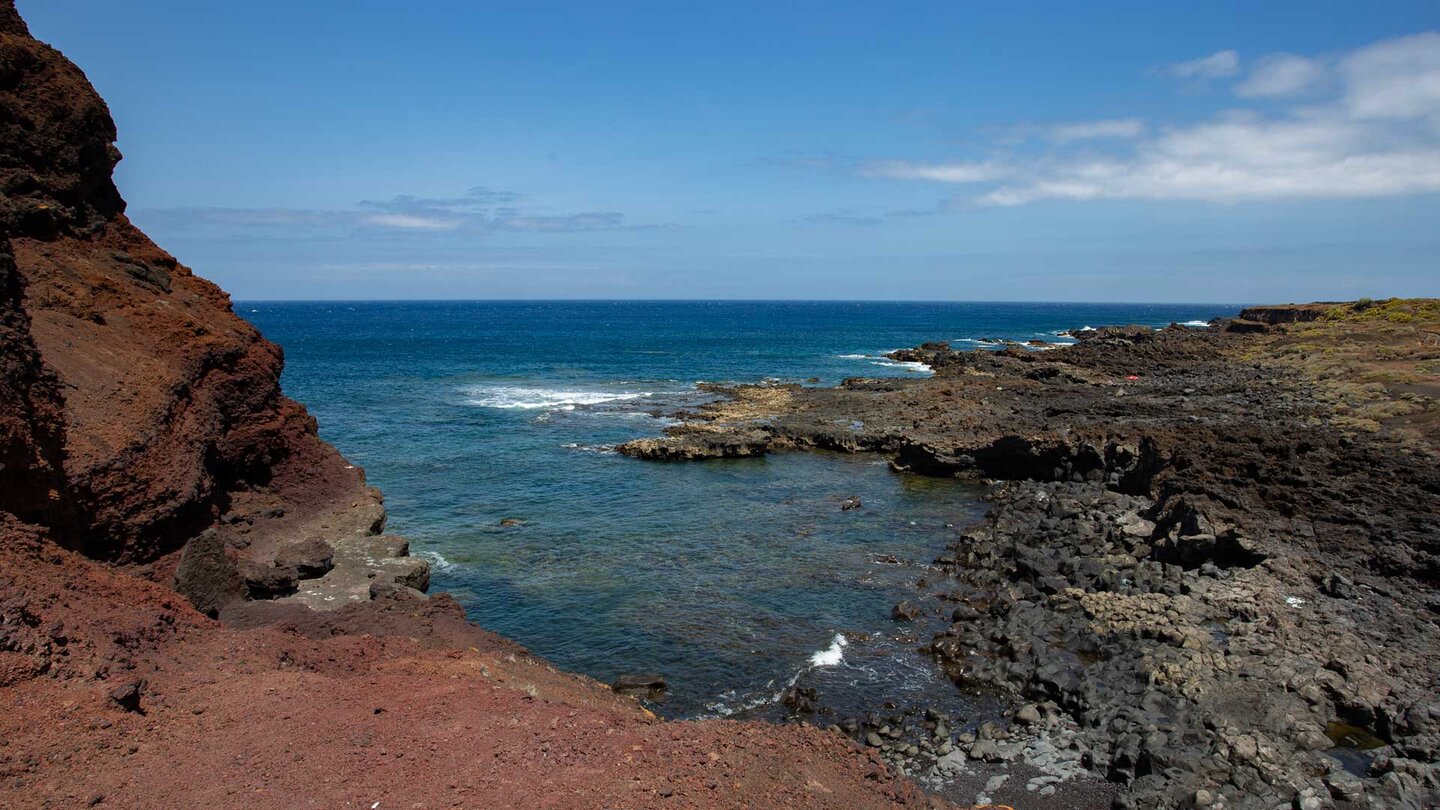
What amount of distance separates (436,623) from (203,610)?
4027 millimetres

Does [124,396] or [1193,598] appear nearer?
[124,396]

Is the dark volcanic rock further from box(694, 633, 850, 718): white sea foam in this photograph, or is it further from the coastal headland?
box(694, 633, 850, 718): white sea foam

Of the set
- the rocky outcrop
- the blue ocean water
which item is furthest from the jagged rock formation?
the rocky outcrop

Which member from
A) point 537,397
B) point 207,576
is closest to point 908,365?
point 537,397

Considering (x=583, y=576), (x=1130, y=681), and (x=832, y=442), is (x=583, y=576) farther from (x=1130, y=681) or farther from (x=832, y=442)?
(x=832, y=442)

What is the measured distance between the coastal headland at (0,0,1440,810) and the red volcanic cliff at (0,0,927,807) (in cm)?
6

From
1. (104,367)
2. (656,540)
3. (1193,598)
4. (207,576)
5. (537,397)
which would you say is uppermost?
(104,367)

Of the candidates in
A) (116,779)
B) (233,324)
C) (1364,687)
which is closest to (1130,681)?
(1364,687)

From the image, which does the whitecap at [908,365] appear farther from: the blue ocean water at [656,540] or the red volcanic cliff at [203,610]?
the red volcanic cliff at [203,610]

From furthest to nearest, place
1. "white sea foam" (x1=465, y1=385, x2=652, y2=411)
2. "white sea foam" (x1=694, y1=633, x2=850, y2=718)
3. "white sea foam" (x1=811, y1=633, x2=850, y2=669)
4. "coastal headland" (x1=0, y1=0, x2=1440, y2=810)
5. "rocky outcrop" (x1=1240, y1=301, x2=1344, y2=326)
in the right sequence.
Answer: "rocky outcrop" (x1=1240, y1=301, x2=1344, y2=326)
"white sea foam" (x1=465, y1=385, x2=652, y2=411)
"white sea foam" (x1=811, y1=633, x2=850, y2=669)
"white sea foam" (x1=694, y1=633, x2=850, y2=718)
"coastal headland" (x1=0, y1=0, x2=1440, y2=810)

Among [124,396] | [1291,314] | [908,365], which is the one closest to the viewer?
[124,396]

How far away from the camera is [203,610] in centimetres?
1483

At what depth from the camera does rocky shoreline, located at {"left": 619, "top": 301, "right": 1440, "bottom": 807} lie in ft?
50.7

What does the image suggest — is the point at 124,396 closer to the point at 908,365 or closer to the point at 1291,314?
the point at 908,365
